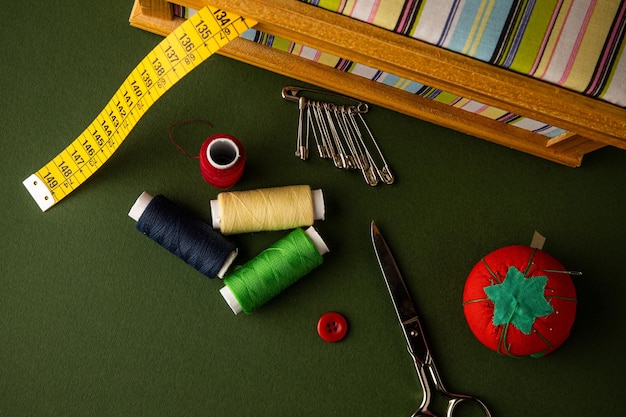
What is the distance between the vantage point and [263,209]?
175 centimetres

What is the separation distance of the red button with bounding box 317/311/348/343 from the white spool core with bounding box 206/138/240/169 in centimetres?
48

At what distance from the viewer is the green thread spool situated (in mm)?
1720

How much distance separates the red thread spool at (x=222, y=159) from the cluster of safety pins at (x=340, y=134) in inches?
8.0

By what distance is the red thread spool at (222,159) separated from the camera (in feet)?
5.52

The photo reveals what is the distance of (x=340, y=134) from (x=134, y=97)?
57cm

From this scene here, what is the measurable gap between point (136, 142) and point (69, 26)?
383mm

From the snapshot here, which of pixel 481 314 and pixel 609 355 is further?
pixel 609 355

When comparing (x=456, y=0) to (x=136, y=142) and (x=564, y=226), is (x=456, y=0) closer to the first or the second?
(x=564, y=226)

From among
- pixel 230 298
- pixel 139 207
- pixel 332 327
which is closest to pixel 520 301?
pixel 332 327

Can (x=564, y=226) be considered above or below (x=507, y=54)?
below

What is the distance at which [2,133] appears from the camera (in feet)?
5.95

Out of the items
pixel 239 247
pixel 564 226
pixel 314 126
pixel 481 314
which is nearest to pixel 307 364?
pixel 239 247

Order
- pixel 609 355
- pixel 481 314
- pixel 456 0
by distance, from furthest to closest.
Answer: pixel 609 355 → pixel 481 314 → pixel 456 0

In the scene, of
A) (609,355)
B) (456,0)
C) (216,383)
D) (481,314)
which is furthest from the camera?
(609,355)
